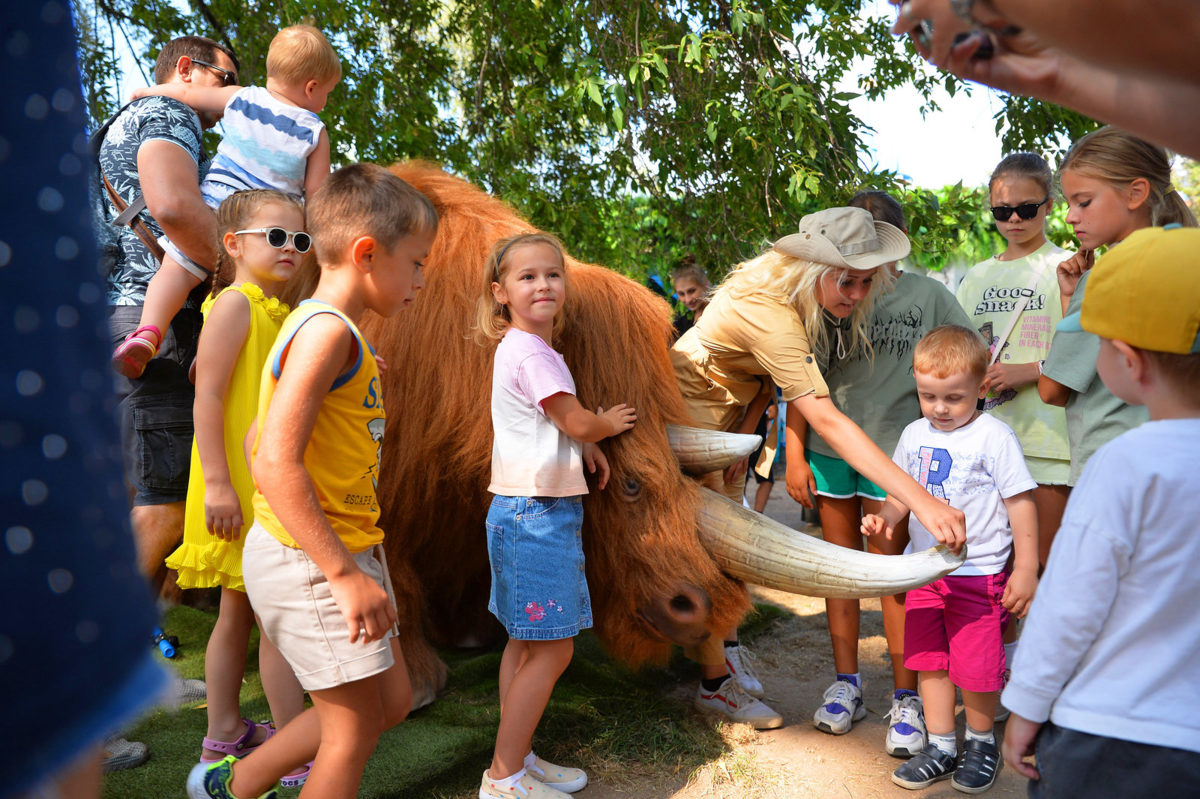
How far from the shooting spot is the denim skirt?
281 cm

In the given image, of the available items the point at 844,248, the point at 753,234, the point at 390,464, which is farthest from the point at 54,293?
the point at 753,234

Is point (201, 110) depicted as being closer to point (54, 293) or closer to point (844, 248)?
point (844, 248)

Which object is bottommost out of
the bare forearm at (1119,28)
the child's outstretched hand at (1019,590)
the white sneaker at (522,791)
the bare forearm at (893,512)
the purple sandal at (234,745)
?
the white sneaker at (522,791)

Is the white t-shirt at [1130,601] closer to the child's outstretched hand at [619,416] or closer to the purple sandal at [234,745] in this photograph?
the child's outstretched hand at [619,416]

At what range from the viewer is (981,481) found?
10.6 ft

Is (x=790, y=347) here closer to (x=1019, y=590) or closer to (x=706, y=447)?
(x=706, y=447)

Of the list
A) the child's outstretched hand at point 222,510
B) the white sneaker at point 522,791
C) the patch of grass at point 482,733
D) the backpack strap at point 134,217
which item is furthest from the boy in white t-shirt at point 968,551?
the backpack strap at point 134,217

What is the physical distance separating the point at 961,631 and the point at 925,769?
0.50 m

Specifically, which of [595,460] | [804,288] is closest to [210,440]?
[595,460]

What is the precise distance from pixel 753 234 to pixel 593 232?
4.12ft

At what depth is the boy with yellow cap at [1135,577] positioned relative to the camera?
1.57 m

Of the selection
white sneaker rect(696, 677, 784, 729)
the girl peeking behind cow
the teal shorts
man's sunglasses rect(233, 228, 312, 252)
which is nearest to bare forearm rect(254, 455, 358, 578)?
man's sunglasses rect(233, 228, 312, 252)

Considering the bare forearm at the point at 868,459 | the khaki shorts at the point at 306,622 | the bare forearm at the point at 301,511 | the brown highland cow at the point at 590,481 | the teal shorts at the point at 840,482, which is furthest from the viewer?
the teal shorts at the point at 840,482

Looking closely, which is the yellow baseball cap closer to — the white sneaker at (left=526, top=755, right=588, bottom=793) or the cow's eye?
the cow's eye
